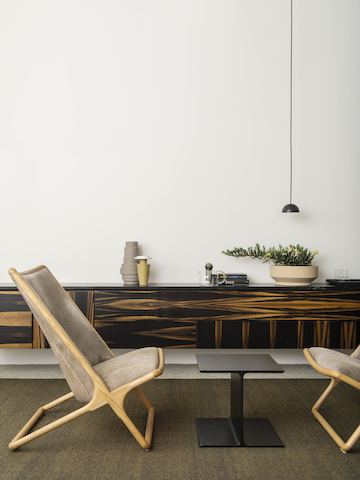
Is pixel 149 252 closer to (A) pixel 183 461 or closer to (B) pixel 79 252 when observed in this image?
(B) pixel 79 252

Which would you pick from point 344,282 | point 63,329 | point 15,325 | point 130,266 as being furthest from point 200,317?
point 63,329

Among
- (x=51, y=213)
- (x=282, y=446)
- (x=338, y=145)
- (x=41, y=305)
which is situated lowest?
(x=282, y=446)

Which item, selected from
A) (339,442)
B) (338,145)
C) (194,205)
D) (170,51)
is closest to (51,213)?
(194,205)

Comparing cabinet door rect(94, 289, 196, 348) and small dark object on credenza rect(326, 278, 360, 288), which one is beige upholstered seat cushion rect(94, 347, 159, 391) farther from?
small dark object on credenza rect(326, 278, 360, 288)

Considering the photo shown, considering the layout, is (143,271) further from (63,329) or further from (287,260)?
(63,329)

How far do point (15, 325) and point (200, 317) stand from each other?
133 cm

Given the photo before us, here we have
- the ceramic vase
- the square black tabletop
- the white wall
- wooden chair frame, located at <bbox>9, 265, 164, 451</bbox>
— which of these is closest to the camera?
wooden chair frame, located at <bbox>9, 265, 164, 451</bbox>

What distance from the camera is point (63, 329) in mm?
2455

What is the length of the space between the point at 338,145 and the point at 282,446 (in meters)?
2.60

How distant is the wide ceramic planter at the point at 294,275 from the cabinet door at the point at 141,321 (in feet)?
2.48

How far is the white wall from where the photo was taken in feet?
13.5

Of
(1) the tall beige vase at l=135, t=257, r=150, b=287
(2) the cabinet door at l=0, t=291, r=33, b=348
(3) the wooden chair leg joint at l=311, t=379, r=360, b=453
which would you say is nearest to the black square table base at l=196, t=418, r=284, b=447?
(3) the wooden chair leg joint at l=311, t=379, r=360, b=453

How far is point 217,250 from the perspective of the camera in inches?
163

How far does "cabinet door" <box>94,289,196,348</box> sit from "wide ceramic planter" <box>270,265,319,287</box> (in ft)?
2.48
